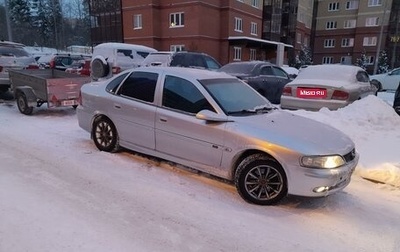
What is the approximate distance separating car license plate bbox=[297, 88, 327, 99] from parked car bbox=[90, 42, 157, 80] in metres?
7.83

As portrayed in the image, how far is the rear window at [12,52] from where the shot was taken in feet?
36.1

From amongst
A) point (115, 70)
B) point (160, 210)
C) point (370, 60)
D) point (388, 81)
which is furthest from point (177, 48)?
point (370, 60)

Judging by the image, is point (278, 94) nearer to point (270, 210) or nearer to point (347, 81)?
point (347, 81)

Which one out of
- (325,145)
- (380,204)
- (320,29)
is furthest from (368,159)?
(320,29)

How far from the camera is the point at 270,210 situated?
3990 mm

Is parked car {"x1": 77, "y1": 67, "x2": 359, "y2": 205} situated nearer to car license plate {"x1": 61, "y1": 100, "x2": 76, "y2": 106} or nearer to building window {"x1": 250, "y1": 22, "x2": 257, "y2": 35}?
car license plate {"x1": 61, "y1": 100, "x2": 76, "y2": 106}

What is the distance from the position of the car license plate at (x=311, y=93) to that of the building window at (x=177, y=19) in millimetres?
23386

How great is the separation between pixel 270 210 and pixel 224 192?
0.69m

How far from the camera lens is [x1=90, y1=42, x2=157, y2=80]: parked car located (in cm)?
1310

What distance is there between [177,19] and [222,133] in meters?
27.8

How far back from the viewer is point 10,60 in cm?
1110

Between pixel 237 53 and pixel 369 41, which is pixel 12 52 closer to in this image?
pixel 237 53

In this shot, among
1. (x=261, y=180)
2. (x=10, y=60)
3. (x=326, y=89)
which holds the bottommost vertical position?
(x=261, y=180)

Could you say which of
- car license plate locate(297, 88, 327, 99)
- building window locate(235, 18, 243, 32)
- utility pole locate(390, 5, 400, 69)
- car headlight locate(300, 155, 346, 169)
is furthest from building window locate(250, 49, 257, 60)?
car headlight locate(300, 155, 346, 169)
